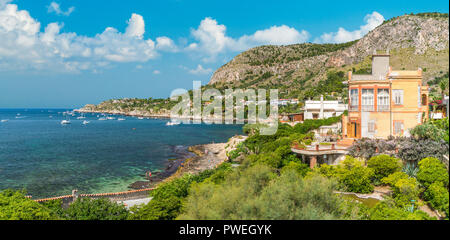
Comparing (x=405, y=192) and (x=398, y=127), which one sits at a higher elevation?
(x=398, y=127)

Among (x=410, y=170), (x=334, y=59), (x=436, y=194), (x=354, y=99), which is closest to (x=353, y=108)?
(x=354, y=99)

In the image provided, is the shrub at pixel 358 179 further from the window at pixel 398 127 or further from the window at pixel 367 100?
the window at pixel 367 100

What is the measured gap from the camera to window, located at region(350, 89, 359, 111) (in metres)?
18.1

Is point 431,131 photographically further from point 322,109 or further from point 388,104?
point 322,109

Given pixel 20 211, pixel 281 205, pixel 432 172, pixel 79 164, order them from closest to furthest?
pixel 281 205, pixel 20 211, pixel 432 172, pixel 79 164

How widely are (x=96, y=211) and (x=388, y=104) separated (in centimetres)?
1629

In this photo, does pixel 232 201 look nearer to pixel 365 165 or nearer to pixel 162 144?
pixel 365 165

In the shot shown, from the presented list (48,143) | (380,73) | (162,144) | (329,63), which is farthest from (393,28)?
(48,143)

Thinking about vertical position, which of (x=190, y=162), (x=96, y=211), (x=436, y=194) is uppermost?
(x=436, y=194)

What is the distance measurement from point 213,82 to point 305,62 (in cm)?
4934

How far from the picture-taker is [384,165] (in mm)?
14414

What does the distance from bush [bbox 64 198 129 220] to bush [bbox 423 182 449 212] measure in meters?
11.4

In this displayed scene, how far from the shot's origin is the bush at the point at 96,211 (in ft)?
35.7

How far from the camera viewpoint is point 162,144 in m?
48.7
